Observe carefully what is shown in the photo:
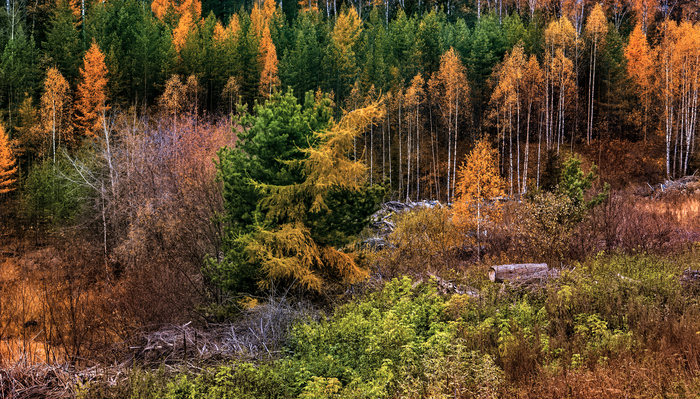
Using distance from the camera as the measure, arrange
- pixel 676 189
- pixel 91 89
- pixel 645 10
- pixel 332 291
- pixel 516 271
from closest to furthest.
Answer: pixel 516 271
pixel 332 291
pixel 676 189
pixel 91 89
pixel 645 10

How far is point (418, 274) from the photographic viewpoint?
12.1 metres

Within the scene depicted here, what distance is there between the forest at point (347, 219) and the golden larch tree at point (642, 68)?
0.20 m

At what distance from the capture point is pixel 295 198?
1013 centimetres

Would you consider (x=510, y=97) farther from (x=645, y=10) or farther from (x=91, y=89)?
(x=91, y=89)

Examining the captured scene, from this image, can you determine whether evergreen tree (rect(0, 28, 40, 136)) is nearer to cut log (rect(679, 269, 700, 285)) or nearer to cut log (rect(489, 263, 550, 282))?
cut log (rect(489, 263, 550, 282))

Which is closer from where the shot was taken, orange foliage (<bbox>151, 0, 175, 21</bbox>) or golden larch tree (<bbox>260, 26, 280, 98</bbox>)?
golden larch tree (<bbox>260, 26, 280, 98</bbox>)

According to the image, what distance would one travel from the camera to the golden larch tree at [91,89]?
36.9 metres

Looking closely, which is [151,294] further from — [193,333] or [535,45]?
[535,45]

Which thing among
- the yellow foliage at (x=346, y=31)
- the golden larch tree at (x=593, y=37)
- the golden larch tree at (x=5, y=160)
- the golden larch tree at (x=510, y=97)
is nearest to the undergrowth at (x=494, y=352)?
the golden larch tree at (x=510, y=97)

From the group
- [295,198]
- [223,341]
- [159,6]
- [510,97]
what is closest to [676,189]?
[510,97]

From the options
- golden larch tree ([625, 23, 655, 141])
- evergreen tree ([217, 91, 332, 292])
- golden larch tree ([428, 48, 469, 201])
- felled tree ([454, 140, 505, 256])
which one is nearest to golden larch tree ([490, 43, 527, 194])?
golden larch tree ([428, 48, 469, 201])

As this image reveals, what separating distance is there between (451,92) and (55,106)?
32.5 metres

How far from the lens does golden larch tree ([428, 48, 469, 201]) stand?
3569 centimetres

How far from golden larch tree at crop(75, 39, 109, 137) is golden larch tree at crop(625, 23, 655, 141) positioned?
44212 mm
